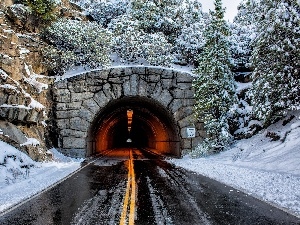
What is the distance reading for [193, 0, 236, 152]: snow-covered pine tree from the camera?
64.6 ft

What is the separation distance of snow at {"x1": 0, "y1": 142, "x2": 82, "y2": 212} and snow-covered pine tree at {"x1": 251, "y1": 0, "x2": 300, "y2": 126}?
9.79m

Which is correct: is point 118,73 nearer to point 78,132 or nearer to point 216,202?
point 78,132

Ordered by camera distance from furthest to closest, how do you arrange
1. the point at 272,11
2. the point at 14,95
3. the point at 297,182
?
1. the point at 14,95
2. the point at 272,11
3. the point at 297,182

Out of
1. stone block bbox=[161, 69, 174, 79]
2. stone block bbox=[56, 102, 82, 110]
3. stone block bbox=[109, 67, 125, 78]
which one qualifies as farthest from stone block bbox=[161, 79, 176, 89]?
stone block bbox=[56, 102, 82, 110]

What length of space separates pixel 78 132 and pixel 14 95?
6945 millimetres

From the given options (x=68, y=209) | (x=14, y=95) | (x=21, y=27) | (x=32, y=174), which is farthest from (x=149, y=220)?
(x=21, y=27)

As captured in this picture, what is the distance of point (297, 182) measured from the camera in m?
9.93

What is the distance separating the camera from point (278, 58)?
15234mm

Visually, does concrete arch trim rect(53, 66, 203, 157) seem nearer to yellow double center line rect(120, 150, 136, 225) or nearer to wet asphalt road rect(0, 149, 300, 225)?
wet asphalt road rect(0, 149, 300, 225)

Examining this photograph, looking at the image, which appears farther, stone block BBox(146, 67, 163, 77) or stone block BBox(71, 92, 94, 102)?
stone block BBox(146, 67, 163, 77)

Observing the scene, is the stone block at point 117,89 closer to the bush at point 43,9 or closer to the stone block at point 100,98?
the stone block at point 100,98

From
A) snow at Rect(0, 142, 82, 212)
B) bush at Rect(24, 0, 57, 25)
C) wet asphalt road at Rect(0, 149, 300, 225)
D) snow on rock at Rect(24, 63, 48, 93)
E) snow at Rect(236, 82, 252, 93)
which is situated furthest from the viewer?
bush at Rect(24, 0, 57, 25)

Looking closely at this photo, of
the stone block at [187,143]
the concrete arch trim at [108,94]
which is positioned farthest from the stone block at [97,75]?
the stone block at [187,143]

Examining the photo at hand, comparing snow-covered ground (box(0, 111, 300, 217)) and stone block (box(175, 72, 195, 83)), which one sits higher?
stone block (box(175, 72, 195, 83))
